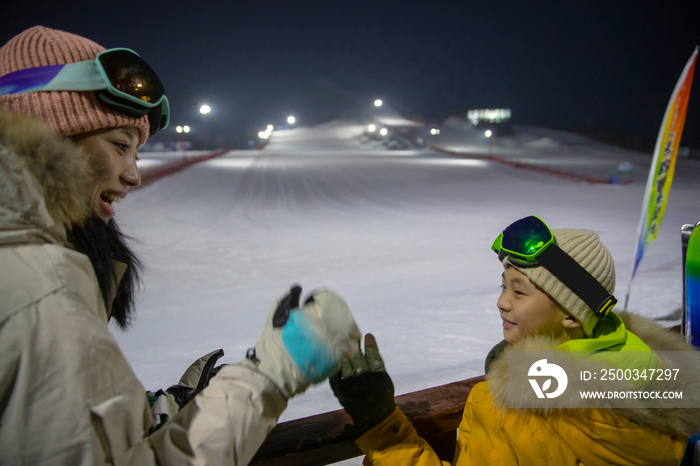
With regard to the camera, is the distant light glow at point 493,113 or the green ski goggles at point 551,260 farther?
the distant light glow at point 493,113

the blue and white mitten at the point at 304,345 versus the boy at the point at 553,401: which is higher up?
the blue and white mitten at the point at 304,345

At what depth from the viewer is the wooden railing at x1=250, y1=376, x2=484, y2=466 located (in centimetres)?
128

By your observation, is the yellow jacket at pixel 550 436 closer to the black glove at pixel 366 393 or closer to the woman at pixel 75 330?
the black glove at pixel 366 393

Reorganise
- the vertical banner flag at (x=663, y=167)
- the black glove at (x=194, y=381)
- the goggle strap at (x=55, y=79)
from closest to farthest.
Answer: the goggle strap at (x=55, y=79) → the black glove at (x=194, y=381) → the vertical banner flag at (x=663, y=167)

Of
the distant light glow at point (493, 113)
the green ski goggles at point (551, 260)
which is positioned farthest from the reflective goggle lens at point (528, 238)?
the distant light glow at point (493, 113)

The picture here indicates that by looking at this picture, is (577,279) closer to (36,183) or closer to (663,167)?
(36,183)

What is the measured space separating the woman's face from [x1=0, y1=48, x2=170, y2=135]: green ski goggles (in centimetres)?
9

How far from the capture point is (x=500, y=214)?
35.6 ft

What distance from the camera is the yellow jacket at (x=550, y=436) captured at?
1.11 metres

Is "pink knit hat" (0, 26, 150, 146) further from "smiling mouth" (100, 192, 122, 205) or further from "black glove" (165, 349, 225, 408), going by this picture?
"black glove" (165, 349, 225, 408)

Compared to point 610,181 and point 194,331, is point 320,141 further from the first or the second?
point 194,331

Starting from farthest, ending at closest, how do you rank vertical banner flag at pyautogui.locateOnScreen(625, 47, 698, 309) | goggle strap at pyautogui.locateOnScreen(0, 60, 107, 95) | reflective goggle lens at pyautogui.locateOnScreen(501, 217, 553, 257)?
1. vertical banner flag at pyautogui.locateOnScreen(625, 47, 698, 309)
2. reflective goggle lens at pyautogui.locateOnScreen(501, 217, 553, 257)
3. goggle strap at pyautogui.locateOnScreen(0, 60, 107, 95)

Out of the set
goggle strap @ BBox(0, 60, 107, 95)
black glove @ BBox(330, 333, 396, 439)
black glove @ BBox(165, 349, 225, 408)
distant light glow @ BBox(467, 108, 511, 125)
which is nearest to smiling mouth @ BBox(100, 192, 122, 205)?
goggle strap @ BBox(0, 60, 107, 95)

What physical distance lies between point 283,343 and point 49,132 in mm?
652
